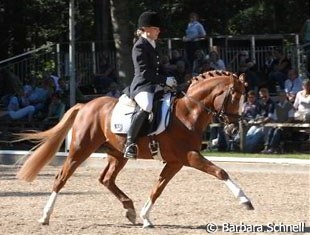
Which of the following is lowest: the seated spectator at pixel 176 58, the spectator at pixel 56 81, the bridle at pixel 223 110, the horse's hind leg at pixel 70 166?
the horse's hind leg at pixel 70 166

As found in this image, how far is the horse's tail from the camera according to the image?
9102 millimetres

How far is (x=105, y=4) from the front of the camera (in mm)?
25672

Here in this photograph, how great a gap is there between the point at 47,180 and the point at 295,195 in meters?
4.29

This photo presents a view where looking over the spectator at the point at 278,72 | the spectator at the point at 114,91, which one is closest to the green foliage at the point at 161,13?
the spectator at the point at 114,91

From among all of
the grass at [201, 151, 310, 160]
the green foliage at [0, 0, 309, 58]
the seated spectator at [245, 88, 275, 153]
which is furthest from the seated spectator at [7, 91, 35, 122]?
the green foliage at [0, 0, 309, 58]

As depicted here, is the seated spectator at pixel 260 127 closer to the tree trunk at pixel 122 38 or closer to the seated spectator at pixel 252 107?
the seated spectator at pixel 252 107

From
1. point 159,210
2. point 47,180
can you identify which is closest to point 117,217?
point 159,210

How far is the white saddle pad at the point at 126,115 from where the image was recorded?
8.48 meters

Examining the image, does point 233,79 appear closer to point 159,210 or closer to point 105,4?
point 159,210

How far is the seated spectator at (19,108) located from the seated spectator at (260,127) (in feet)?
18.1

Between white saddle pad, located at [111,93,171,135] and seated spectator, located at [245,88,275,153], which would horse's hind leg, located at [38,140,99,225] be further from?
seated spectator, located at [245,88,275,153]

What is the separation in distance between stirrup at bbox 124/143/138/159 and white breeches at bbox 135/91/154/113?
1.40 ft

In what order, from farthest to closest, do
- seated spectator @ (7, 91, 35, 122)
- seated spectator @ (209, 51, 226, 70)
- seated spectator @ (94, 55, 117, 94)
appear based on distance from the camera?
seated spectator @ (94, 55, 117, 94) < seated spectator @ (209, 51, 226, 70) < seated spectator @ (7, 91, 35, 122)

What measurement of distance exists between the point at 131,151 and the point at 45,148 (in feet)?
4.01
